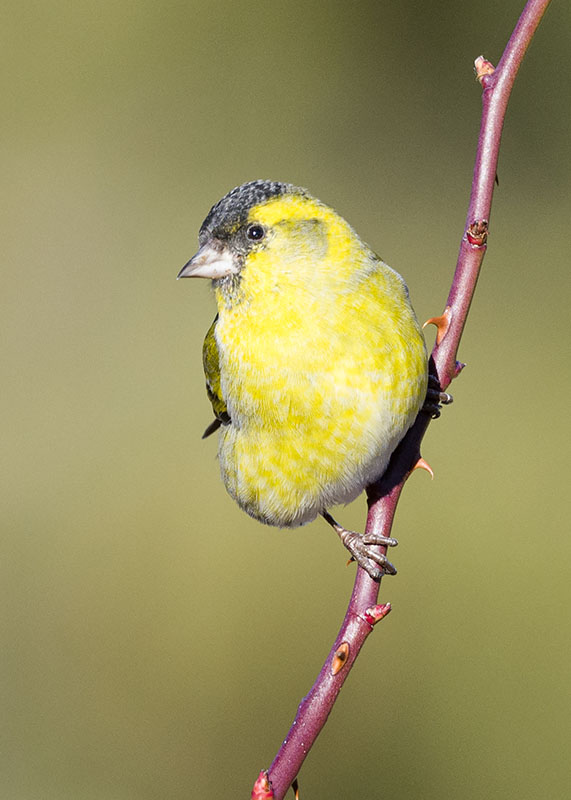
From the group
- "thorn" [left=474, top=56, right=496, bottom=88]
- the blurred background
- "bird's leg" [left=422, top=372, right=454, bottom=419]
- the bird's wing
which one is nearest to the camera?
"thorn" [left=474, top=56, right=496, bottom=88]

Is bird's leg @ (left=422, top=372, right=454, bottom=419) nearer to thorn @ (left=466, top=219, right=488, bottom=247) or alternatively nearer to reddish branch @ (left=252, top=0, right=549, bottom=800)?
reddish branch @ (left=252, top=0, right=549, bottom=800)

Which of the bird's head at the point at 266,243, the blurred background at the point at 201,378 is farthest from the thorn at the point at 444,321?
the blurred background at the point at 201,378

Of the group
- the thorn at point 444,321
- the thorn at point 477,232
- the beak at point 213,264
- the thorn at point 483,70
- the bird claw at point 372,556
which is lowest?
the bird claw at point 372,556

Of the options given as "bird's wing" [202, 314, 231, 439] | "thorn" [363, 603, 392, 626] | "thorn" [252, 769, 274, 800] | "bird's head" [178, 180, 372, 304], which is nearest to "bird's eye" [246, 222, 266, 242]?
"bird's head" [178, 180, 372, 304]

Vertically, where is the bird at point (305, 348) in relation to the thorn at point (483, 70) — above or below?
below

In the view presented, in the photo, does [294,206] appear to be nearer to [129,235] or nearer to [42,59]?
[129,235]

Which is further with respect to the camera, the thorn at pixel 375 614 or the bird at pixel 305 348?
the bird at pixel 305 348

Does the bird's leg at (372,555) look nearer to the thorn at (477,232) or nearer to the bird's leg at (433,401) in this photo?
the bird's leg at (433,401)

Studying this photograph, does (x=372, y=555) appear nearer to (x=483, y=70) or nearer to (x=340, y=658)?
(x=340, y=658)

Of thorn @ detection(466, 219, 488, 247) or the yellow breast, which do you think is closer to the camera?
thorn @ detection(466, 219, 488, 247)
